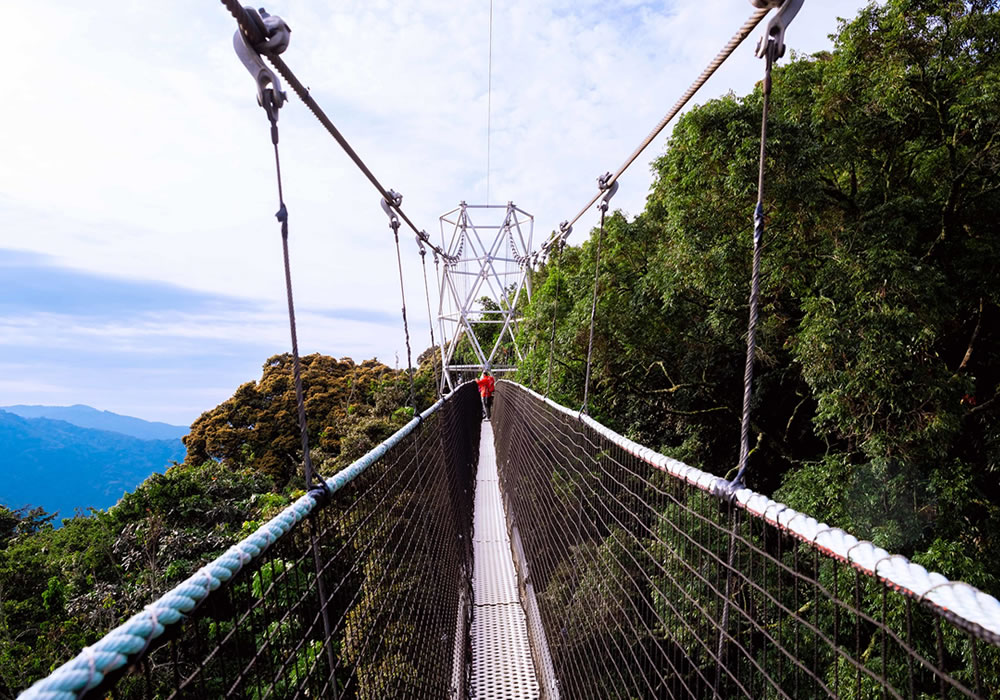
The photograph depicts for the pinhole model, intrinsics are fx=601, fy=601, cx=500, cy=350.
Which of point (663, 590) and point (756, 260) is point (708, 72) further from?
point (663, 590)

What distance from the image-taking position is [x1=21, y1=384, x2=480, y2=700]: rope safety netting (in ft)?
1.74

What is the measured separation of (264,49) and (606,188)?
4.89 feet

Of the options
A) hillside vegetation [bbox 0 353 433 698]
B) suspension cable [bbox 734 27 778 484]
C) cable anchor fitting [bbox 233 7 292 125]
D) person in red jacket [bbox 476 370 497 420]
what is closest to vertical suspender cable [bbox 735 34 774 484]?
suspension cable [bbox 734 27 778 484]

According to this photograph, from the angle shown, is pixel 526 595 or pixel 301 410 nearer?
pixel 301 410

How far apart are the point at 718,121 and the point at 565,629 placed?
155 inches

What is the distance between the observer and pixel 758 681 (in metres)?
4.77

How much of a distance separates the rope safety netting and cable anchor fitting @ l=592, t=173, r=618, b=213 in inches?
43.3

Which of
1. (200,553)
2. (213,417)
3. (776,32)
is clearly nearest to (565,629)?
(776,32)

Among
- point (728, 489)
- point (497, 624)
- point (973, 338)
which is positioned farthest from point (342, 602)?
point (973, 338)

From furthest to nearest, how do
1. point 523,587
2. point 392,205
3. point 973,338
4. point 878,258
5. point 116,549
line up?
point 116,549, point 973,338, point 878,258, point 523,587, point 392,205

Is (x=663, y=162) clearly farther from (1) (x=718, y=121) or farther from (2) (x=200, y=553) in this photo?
(2) (x=200, y=553)

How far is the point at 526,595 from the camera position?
272 centimetres

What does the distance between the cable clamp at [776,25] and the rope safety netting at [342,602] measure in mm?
1063

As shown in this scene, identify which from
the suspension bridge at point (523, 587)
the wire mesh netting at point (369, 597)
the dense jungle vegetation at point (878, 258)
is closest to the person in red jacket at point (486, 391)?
the dense jungle vegetation at point (878, 258)
